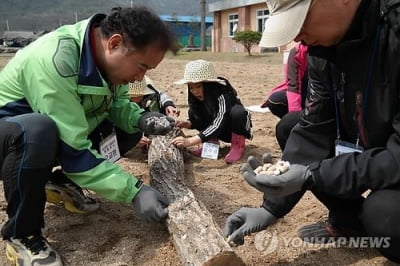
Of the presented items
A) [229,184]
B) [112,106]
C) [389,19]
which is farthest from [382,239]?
[112,106]

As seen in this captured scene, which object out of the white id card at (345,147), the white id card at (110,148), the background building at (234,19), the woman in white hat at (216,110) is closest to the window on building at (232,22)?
the background building at (234,19)

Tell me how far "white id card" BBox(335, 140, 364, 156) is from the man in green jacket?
30.4 inches

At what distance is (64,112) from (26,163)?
0.25 m

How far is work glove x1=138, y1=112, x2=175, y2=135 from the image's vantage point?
2525 millimetres

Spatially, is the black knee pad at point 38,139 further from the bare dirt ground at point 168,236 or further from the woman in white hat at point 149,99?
the woman in white hat at point 149,99

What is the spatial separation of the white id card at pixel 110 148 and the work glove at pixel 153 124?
168 mm

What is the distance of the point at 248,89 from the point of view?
6.79 meters

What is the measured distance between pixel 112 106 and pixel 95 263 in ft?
3.01

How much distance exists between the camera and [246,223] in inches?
74.1

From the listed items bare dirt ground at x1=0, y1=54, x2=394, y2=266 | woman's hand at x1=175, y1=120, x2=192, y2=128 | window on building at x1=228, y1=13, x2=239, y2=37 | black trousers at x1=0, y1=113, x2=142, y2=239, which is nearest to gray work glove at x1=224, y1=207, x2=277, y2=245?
bare dirt ground at x1=0, y1=54, x2=394, y2=266

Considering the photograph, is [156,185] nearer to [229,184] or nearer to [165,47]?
[229,184]

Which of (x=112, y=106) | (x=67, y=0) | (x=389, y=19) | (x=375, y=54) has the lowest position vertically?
(x=112, y=106)

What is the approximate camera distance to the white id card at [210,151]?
11.2 feet

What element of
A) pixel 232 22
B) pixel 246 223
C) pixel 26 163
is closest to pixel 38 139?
pixel 26 163
